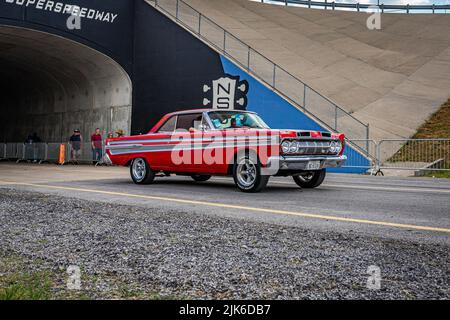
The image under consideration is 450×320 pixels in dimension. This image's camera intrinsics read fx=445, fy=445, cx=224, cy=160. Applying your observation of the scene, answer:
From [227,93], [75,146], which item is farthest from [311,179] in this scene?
[75,146]

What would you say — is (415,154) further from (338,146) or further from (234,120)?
(234,120)

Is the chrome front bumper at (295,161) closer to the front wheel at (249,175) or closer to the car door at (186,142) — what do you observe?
the front wheel at (249,175)

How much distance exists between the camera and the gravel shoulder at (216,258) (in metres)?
2.87

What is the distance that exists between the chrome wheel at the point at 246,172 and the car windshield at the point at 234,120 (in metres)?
1.05

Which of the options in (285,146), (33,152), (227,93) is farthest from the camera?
(33,152)

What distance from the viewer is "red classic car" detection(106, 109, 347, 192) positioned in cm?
859

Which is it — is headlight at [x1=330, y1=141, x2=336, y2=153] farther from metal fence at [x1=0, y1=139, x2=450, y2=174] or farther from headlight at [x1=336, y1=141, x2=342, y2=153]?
metal fence at [x1=0, y1=139, x2=450, y2=174]

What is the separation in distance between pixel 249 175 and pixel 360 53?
1051 inches

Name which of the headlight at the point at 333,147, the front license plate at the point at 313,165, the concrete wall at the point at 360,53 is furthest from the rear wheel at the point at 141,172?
the concrete wall at the point at 360,53

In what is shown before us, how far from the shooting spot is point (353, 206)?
714 centimetres

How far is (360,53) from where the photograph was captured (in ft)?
107

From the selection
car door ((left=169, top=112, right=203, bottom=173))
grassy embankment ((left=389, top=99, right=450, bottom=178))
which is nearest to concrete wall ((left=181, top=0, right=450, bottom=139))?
grassy embankment ((left=389, top=99, right=450, bottom=178))
